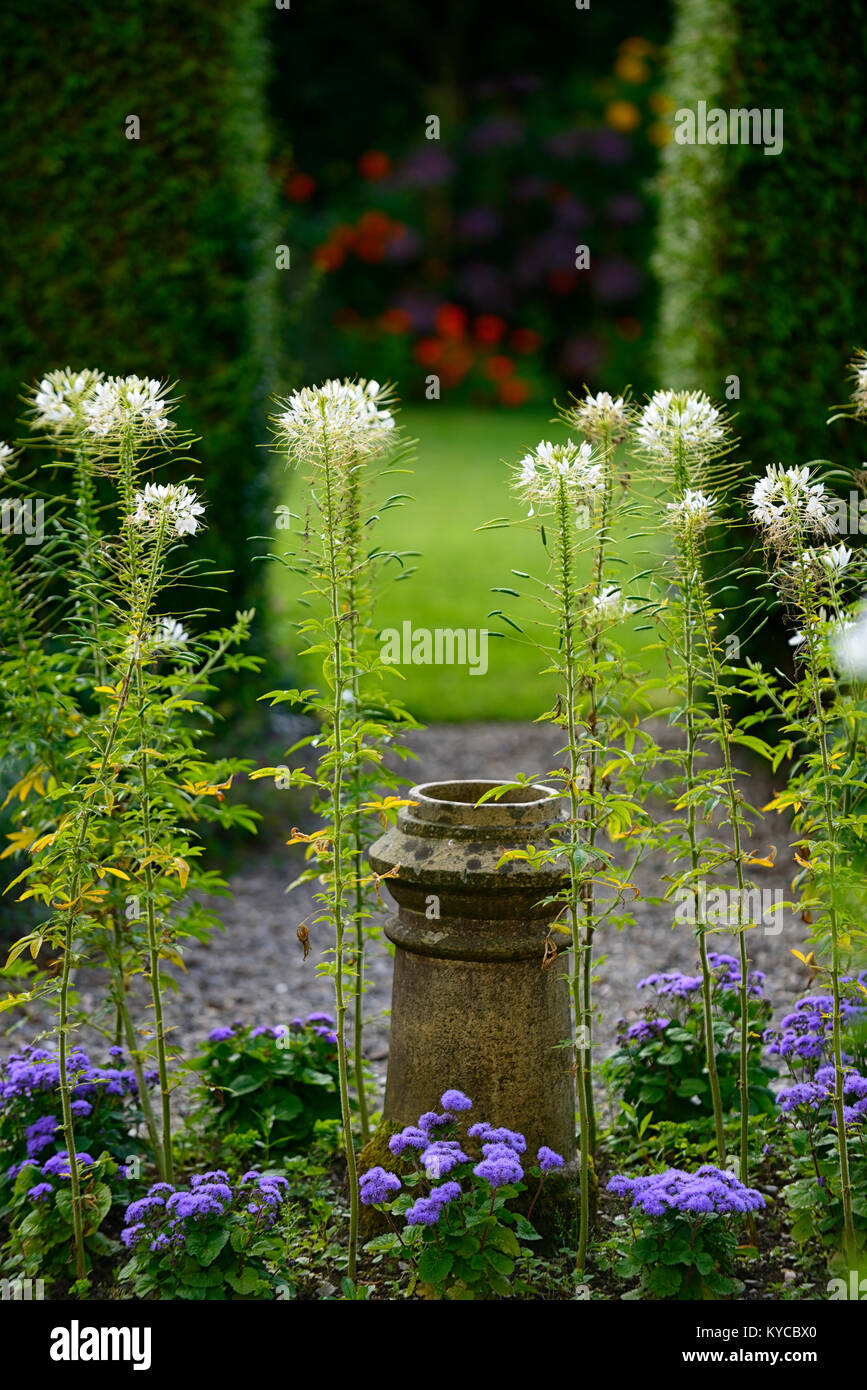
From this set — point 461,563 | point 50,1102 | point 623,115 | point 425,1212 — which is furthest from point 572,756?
point 623,115

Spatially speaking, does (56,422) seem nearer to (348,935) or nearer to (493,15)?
(348,935)

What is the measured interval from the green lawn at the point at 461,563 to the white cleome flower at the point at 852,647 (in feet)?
6.46

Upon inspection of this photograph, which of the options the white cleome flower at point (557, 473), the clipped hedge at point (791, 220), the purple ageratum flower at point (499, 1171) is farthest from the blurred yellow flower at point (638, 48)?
the purple ageratum flower at point (499, 1171)

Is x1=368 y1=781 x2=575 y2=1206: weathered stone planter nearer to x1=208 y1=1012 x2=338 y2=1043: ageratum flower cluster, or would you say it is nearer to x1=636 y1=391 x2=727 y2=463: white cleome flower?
x1=208 y1=1012 x2=338 y2=1043: ageratum flower cluster

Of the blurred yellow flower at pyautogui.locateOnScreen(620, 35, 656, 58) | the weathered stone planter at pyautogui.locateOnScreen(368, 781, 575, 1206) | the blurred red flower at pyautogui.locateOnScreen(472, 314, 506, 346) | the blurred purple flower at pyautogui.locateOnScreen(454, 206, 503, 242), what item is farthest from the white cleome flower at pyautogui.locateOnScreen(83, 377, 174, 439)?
the blurred yellow flower at pyautogui.locateOnScreen(620, 35, 656, 58)

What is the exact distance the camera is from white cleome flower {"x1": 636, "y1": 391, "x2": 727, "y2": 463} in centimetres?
304

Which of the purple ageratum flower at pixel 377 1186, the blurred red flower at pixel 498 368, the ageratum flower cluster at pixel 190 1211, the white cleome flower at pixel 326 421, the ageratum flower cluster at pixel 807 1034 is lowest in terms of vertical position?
the ageratum flower cluster at pixel 190 1211

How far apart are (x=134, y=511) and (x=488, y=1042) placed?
144 cm

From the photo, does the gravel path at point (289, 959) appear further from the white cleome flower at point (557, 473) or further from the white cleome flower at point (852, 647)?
the white cleome flower at point (557, 473)

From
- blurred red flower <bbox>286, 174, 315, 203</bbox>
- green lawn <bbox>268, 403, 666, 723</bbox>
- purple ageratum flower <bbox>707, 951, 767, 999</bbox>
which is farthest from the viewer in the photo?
blurred red flower <bbox>286, 174, 315, 203</bbox>

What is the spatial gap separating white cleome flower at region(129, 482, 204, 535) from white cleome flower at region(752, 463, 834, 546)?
117 cm

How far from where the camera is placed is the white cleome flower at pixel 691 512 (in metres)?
2.92

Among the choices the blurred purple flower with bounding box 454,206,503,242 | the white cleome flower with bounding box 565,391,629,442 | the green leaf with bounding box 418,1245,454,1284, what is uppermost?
the blurred purple flower with bounding box 454,206,503,242

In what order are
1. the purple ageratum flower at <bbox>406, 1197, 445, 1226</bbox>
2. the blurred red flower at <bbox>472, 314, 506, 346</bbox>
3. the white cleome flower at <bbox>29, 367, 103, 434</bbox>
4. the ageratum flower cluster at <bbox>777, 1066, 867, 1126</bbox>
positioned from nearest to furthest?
the purple ageratum flower at <bbox>406, 1197, 445, 1226</bbox>
the ageratum flower cluster at <bbox>777, 1066, 867, 1126</bbox>
the white cleome flower at <bbox>29, 367, 103, 434</bbox>
the blurred red flower at <bbox>472, 314, 506, 346</bbox>
